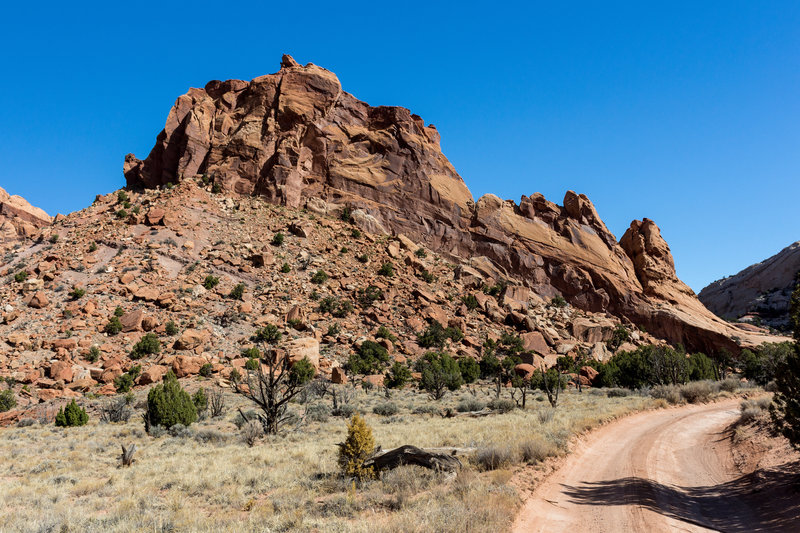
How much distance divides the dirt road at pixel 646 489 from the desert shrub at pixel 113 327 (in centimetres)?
3662

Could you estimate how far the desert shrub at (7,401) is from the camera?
82.9 ft

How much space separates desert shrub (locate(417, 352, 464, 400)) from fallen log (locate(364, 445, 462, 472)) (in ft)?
66.8

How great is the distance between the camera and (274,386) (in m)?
21.0

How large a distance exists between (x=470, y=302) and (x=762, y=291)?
10777 centimetres

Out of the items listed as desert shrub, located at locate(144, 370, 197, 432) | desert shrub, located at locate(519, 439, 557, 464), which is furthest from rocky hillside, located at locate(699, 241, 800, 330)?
desert shrub, located at locate(144, 370, 197, 432)

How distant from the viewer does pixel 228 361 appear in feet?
115

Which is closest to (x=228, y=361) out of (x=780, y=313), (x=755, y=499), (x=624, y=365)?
(x=755, y=499)

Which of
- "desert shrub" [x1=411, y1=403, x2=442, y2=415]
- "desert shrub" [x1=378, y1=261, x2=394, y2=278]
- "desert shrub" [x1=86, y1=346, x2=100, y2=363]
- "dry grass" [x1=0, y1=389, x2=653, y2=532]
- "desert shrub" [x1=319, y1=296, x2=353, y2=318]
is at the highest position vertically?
"desert shrub" [x1=378, y1=261, x2=394, y2=278]

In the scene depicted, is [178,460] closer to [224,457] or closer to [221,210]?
[224,457]

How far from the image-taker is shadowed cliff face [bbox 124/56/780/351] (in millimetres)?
64375

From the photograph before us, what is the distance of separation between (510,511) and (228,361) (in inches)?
1250

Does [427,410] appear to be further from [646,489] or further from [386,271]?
[386,271]

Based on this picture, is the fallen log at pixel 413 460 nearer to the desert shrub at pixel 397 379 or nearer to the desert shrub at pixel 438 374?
the desert shrub at pixel 438 374

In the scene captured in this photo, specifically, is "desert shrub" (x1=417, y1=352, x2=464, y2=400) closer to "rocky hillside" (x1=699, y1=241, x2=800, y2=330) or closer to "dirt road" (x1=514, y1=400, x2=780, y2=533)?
"dirt road" (x1=514, y1=400, x2=780, y2=533)
